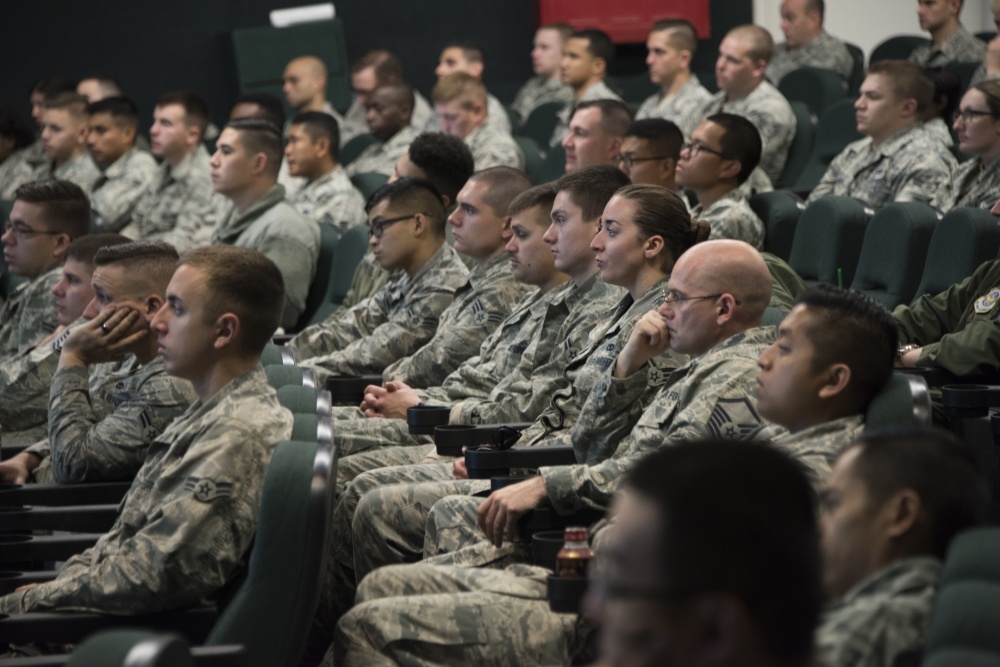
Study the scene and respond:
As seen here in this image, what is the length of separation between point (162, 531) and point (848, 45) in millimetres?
7400

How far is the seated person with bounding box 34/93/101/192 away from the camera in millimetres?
8000

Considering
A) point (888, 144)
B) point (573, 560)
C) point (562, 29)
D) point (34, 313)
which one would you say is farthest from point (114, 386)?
point (562, 29)

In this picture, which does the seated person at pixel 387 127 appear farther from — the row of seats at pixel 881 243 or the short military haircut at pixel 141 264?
the short military haircut at pixel 141 264

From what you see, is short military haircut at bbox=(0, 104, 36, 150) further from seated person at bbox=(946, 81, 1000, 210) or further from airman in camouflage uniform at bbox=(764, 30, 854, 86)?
seated person at bbox=(946, 81, 1000, 210)

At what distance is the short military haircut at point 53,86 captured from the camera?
29.8 feet

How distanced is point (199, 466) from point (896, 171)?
3.74 meters

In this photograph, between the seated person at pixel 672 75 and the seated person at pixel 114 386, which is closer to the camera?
the seated person at pixel 114 386

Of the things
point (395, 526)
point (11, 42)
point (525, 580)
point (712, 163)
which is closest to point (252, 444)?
point (525, 580)

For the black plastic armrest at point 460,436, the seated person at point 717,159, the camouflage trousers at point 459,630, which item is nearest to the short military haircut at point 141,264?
the black plastic armrest at point 460,436

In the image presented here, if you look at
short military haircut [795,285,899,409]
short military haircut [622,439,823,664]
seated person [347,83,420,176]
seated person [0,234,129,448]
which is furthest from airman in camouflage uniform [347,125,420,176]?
short military haircut [622,439,823,664]

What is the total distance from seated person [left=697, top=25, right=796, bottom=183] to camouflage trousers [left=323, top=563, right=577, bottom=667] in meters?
4.39

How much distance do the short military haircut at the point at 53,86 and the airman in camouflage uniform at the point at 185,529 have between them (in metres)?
7.02

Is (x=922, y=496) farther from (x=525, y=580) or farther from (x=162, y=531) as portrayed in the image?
(x=162, y=531)

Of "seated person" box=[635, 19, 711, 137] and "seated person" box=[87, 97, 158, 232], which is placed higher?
"seated person" box=[635, 19, 711, 137]
